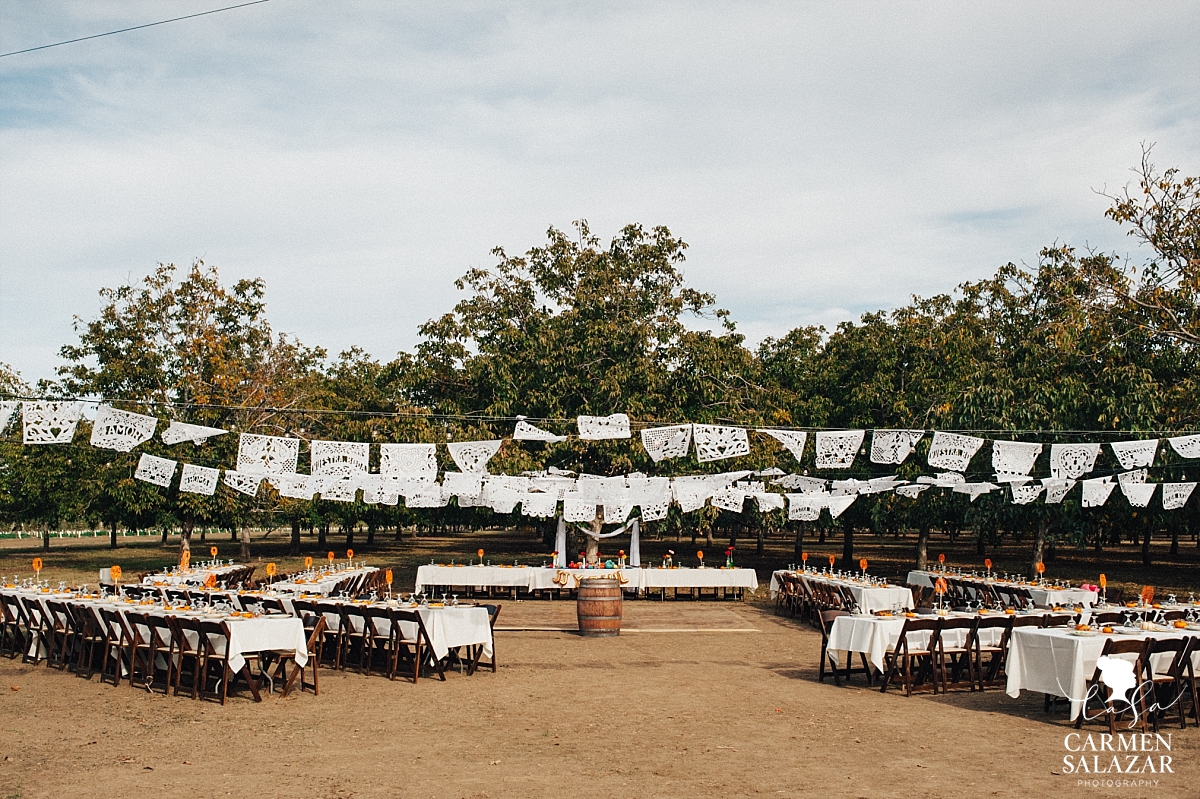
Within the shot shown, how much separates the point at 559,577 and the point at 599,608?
5732 mm

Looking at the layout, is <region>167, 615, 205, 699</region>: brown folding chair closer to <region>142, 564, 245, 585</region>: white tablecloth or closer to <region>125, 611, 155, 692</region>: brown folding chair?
<region>125, 611, 155, 692</region>: brown folding chair

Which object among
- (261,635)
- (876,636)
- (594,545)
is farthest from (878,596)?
(261,635)

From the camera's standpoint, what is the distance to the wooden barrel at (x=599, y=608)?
548 inches

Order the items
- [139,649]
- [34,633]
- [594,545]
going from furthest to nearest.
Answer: [594,545] → [34,633] → [139,649]

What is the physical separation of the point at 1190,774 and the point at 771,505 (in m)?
12.6

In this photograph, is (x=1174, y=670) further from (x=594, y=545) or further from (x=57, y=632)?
(x=594, y=545)

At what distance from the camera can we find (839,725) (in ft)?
25.9

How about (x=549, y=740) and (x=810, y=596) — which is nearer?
(x=549, y=740)

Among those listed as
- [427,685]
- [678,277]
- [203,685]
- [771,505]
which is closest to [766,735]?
[427,685]

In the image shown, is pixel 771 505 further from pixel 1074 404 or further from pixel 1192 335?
pixel 1192 335

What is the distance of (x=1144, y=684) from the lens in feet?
26.4

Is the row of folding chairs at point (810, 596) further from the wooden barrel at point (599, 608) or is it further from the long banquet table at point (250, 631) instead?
the long banquet table at point (250, 631)

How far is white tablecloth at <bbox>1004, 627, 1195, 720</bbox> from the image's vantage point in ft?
26.3

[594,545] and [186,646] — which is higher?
[594,545]
